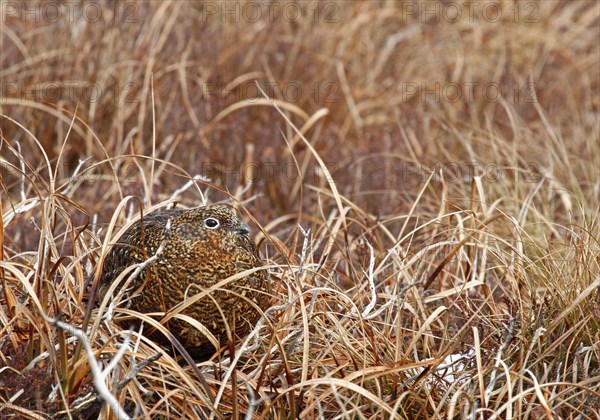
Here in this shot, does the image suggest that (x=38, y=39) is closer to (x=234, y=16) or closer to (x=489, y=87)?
(x=234, y=16)

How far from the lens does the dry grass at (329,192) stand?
9.72ft

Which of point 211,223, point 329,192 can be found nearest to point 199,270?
point 211,223

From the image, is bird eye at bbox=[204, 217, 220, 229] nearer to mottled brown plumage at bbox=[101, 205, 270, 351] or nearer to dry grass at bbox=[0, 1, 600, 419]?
mottled brown plumage at bbox=[101, 205, 270, 351]

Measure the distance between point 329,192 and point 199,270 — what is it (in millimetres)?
1919

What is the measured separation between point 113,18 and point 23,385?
3165 mm

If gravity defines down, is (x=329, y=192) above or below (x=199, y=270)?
below

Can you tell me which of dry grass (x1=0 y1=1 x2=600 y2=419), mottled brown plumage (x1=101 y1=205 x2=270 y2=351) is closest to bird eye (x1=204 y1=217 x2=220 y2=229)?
mottled brown plumage (x1=101 y1=205 x2=270 y2=351)

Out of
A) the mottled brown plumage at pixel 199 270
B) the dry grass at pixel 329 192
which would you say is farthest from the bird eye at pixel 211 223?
the dry grass at pixel 329 192

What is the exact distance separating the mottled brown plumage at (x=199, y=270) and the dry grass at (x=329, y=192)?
11cm

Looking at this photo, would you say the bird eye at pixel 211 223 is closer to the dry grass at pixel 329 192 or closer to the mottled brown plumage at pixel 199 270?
the mottled brown plumage at pixel 199 270

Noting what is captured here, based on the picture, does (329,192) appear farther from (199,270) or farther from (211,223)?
(199,270)

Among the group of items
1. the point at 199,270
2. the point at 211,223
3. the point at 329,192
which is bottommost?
the point at 329,192

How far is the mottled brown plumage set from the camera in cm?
306

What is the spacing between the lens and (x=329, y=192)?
4918 millimetres
